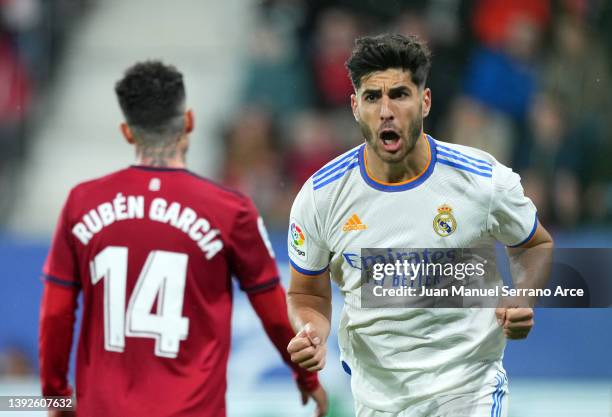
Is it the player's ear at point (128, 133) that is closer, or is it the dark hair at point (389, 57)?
the dark hair at point (389, 57)

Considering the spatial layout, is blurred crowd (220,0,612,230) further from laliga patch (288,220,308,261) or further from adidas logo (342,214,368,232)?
adidas logo (342,214,368,232)

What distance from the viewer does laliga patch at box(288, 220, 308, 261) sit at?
4020mm

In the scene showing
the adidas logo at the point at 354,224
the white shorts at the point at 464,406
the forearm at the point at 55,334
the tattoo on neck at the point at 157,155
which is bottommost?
the white shorts at the point at 464,406

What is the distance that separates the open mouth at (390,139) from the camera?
12.4 ft

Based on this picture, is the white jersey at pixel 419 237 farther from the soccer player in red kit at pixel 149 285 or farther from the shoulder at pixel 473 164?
the soccer player in red kit at pixel 149 285

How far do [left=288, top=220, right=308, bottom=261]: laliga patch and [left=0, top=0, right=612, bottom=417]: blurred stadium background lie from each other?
2694mm

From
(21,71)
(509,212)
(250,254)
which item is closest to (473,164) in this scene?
(509,212)

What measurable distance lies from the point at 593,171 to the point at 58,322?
167 inches

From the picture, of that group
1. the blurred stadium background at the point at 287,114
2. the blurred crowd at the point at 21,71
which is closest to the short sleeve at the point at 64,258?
the blurred stadium background at the point at 287,114

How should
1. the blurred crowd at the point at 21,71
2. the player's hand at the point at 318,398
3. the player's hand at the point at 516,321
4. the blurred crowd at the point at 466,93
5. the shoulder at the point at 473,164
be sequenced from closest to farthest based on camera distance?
the player's hand at the point at 516,321, the shoulder at the point at 473,164, the player's hand at the point at 318,398, the blurred crowd at the point at 466,93, the blurred crowd at the point at 21,71

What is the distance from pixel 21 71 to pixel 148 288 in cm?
478

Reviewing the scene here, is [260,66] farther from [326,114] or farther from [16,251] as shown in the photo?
A: [16,251]

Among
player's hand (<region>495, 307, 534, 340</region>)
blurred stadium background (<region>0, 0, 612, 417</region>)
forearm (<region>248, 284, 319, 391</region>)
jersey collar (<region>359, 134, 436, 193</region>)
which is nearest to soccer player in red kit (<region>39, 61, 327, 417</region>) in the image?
forearm (<region>248, 284, 319, 391</region>)

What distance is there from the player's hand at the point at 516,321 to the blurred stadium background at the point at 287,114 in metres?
2.83
